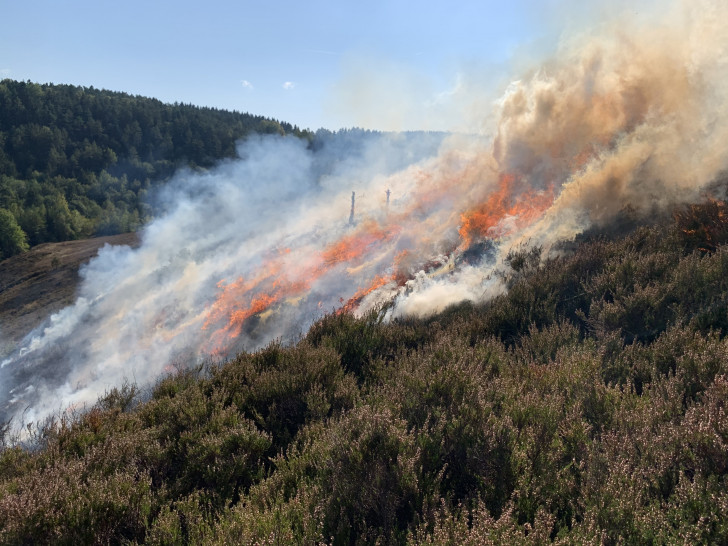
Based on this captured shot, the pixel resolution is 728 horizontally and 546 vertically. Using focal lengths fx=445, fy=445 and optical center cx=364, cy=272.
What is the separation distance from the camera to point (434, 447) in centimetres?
385

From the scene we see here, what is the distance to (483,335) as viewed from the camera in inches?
300

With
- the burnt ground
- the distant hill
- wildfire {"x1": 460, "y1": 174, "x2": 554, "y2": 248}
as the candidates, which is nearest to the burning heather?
wildfire {"x1": 460, "y1": 174, "x2": 554, "y2": 248}

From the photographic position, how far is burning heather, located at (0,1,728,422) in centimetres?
1082

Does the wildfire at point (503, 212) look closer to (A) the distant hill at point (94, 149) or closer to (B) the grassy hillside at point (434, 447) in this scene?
(B) the grassy hillside at point (434, 447)

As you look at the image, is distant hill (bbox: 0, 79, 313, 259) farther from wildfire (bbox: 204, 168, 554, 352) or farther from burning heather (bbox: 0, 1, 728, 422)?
wildfire (bbox: 204, 168, 554, 352)

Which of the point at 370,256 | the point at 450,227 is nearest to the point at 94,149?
the point at 370,256

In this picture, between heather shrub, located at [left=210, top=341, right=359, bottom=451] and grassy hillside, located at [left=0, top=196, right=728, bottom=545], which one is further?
heather shrub, located at [left=210, top=341, right=359, bottom=451]

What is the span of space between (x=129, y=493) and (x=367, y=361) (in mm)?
4044

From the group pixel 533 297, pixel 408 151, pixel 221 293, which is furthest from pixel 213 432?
pixel 408 151

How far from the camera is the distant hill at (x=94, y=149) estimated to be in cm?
5609

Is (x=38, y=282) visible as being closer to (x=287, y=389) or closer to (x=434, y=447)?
(x=287, y=389)

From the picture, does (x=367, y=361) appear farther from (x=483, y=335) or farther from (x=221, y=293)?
(x=221, y=293)

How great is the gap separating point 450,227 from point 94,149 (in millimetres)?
73069

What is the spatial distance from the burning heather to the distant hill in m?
33.6
